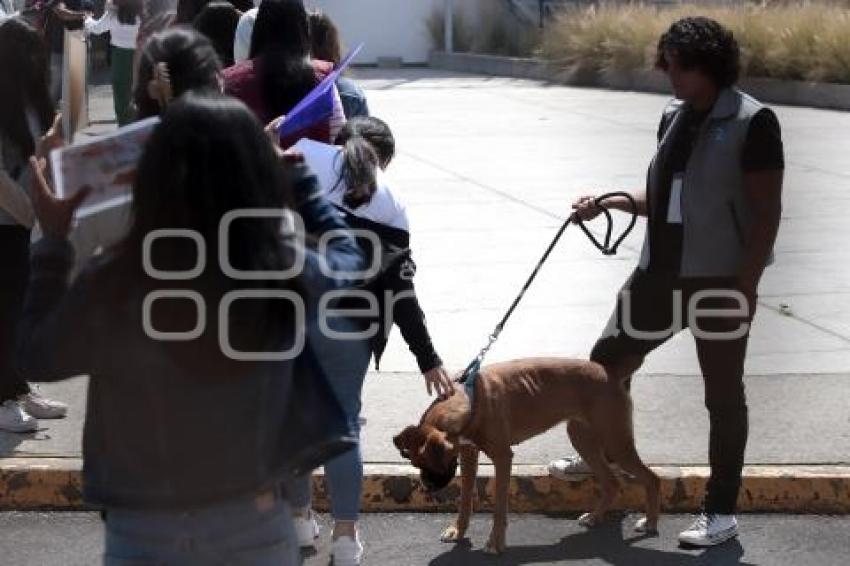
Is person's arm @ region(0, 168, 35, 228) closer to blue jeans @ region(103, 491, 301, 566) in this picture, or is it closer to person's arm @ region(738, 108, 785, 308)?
person's arm @ region(738, 108, 785, 308)

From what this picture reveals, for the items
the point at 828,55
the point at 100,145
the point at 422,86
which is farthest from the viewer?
the point at 422,86

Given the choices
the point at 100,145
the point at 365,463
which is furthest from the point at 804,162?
the point at 100,145

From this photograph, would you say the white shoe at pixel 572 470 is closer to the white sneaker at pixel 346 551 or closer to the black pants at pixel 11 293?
the white sneaker at pixel 346 551

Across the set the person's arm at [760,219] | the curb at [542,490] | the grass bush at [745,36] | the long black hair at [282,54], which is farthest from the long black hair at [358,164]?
the grass bush at [745,36]

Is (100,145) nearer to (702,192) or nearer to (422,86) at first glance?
(702,192)

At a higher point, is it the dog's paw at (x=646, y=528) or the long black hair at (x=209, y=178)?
the long black hair at (x=209, y=178)

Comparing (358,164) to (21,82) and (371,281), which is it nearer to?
(371,281)

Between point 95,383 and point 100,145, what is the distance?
1.57 ft

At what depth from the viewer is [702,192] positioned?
5430 mm

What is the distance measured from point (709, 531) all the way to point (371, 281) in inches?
66.3

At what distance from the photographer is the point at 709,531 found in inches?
223

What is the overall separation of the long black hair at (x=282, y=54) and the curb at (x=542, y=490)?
1557 mm

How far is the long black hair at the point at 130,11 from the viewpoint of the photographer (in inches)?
574

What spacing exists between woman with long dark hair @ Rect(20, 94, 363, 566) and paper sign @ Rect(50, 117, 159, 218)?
6 centimetres
